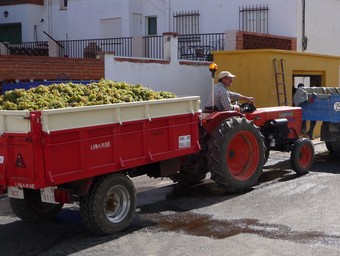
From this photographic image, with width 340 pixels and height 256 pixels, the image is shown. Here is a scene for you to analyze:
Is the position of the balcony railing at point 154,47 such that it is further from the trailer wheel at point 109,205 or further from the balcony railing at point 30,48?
the trailer wheel at point 109,205

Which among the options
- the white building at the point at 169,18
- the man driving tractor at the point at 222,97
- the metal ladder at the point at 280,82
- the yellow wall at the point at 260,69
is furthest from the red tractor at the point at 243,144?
the white building at the point at 169,18

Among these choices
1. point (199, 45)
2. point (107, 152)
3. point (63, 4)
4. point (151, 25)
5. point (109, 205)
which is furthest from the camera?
point (63, 4)

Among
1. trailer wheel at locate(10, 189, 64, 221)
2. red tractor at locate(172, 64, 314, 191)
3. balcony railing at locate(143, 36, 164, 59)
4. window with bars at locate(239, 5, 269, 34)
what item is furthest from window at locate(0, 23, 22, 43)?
trailer wheel at locate(10, 189, 64, 221)

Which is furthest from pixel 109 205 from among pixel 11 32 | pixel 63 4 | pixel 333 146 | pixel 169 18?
pixel 11 32

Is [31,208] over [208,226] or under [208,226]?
over

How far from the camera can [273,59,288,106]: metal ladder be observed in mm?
15617

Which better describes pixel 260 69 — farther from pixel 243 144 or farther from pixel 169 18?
pixel 169 18

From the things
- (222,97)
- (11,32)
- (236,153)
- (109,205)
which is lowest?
(109,205)

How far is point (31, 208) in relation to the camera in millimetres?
7793

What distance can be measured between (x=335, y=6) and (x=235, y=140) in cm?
1417

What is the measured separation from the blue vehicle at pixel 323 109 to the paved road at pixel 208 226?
7.84ft

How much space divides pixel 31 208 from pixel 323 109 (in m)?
6.89

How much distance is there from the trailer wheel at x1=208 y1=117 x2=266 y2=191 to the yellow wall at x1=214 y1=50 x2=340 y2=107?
5.96 m

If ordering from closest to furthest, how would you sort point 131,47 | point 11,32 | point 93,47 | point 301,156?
point 301,156 → point 131,47 → point 93,47 → point 11,32
